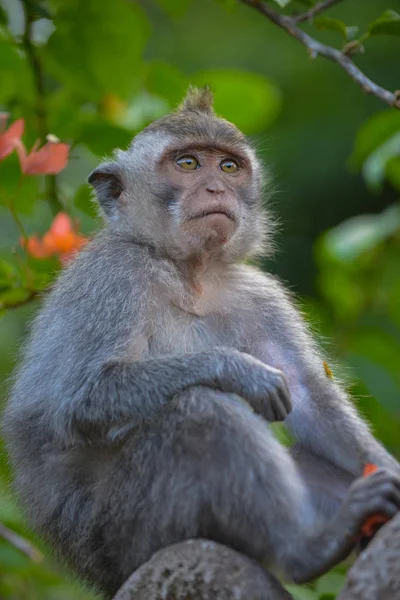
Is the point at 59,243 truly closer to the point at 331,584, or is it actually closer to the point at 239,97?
the point at 239,97

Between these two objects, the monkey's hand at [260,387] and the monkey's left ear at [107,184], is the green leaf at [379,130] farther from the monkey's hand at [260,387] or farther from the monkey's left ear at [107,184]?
the monkey's hand at [260,387]

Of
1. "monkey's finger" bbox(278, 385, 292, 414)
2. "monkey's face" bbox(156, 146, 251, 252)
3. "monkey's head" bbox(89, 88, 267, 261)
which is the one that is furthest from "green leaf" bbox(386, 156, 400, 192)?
"monkey's finger" bbox(278, 385, 292, 414)

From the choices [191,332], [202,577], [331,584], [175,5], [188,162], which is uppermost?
[175,5]

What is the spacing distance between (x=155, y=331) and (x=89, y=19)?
2360 mm

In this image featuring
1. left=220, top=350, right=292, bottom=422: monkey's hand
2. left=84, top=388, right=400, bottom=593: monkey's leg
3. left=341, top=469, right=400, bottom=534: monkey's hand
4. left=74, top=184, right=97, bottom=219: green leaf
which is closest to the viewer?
left=341, top=469, right=400, bottom=534: monkey's hand

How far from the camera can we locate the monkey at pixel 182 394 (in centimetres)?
512

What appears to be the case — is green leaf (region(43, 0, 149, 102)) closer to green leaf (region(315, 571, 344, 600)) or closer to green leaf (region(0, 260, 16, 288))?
green leaf (region(0, 260, 16, 288))

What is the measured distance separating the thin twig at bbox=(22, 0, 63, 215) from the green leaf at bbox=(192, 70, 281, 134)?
43.3 inches

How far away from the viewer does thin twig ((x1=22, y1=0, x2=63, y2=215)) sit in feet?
24.0

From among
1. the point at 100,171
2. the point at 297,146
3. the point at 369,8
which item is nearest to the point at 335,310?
the point at 100,171

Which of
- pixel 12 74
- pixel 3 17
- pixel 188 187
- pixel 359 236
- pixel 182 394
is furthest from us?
pixel 359 236

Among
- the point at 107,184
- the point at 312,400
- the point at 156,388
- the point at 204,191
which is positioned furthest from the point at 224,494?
the point at 107,184

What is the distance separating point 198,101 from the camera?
7.00m

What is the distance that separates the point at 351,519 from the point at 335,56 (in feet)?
8.11
